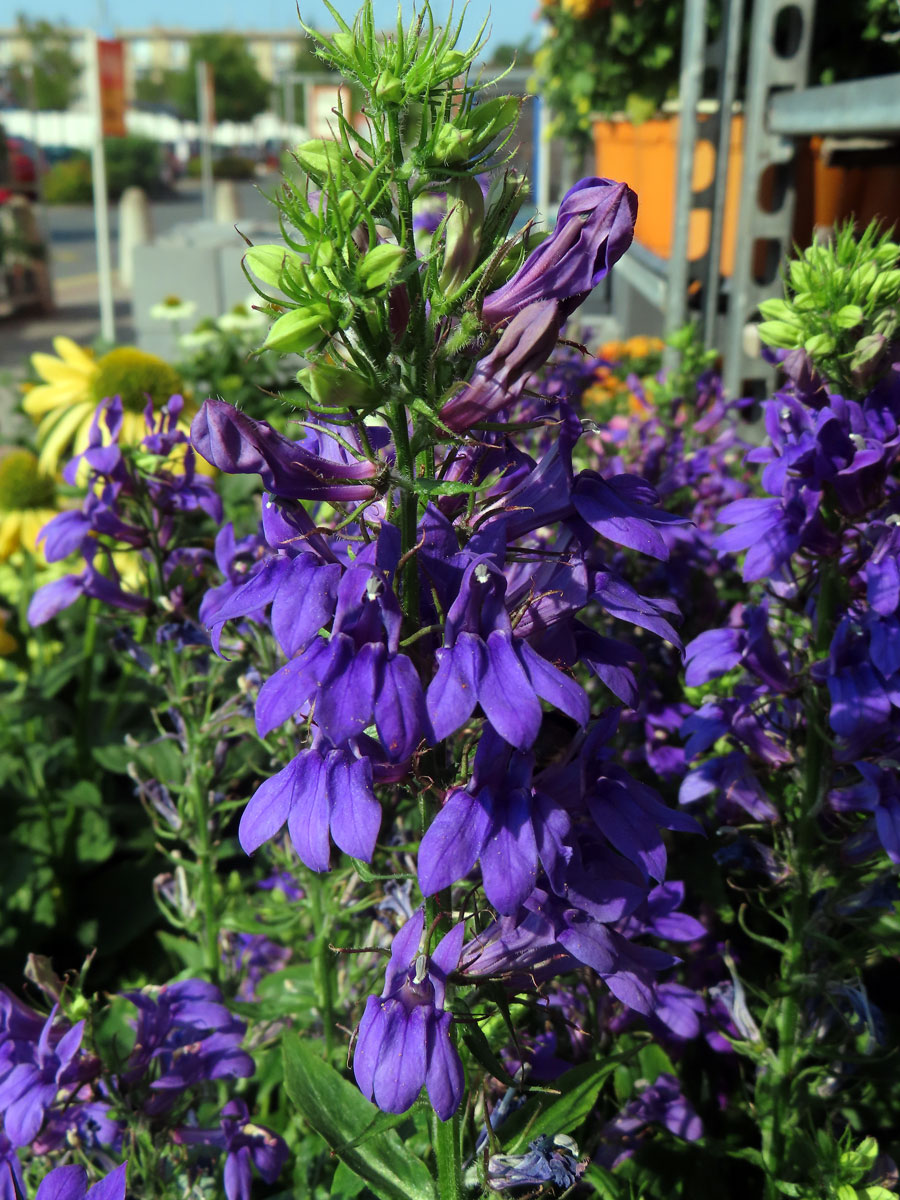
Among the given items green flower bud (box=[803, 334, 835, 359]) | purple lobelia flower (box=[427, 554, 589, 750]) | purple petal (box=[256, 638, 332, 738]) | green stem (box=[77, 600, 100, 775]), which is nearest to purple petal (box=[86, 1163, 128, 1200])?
purple petal (box=[256, 638, 332, 738])

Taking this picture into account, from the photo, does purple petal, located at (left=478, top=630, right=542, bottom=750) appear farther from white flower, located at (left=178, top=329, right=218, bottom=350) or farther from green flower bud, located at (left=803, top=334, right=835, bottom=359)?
white flower, located at (left=178, top=329, right=218, bottom=350)

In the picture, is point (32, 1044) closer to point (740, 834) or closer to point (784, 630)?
point (740, 834)

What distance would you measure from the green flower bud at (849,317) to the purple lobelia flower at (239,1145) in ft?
5.19

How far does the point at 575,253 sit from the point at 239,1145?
142 centimetres

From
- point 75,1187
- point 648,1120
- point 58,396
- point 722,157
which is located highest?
point 722,157

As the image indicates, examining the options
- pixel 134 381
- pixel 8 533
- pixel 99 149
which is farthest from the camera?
pixel 99 149

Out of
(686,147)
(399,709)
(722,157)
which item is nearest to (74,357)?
(686,147)

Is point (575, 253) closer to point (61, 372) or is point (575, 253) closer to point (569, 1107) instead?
point (569, 1107)

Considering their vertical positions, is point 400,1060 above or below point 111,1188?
above

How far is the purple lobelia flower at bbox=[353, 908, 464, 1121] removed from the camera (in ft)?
3.53

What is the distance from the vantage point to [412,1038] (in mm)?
1099

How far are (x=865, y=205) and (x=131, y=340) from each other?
32.2 feet

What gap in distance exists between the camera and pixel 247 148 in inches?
2485

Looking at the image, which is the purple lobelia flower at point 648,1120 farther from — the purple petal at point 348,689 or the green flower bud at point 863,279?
the green flower bud at point 863,279
